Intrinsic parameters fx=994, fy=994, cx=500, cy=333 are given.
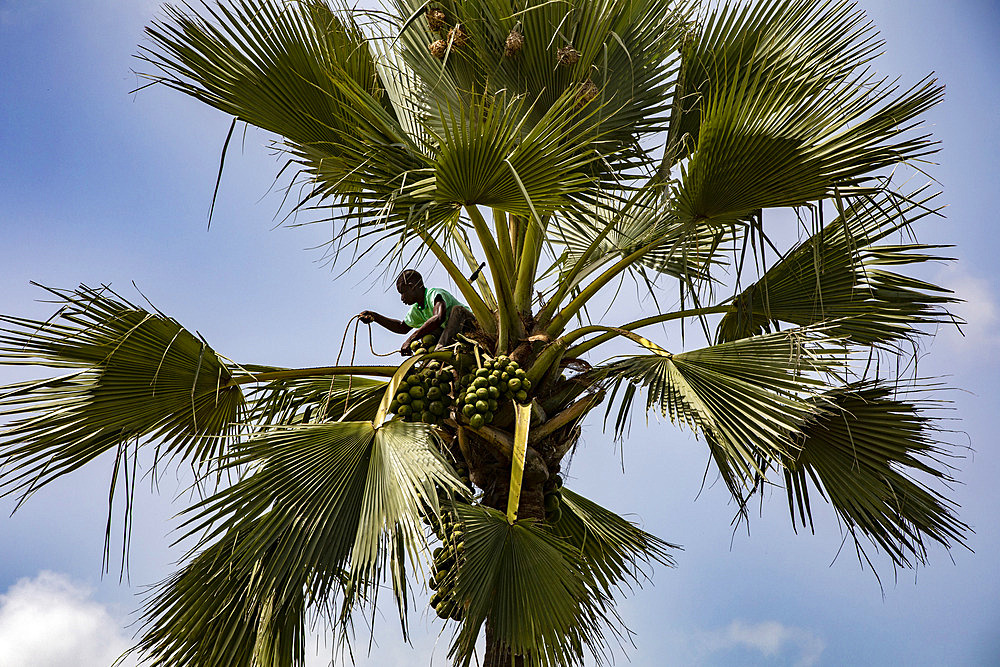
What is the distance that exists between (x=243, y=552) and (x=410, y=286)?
2.08 m

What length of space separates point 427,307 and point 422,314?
77 mm

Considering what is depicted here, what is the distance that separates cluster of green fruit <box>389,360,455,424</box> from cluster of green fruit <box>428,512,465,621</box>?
53 centimetres

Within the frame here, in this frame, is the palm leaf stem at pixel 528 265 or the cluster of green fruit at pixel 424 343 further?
the palm leaf stem at pixel 528 265

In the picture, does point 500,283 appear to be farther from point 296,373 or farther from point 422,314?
point 296,373

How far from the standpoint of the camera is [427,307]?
603 cm

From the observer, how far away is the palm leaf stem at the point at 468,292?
227 inches

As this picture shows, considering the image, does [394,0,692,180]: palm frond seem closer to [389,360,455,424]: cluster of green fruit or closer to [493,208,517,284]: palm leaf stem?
[493,208,517,284]: palm leaf stem

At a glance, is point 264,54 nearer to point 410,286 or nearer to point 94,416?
point 410,286

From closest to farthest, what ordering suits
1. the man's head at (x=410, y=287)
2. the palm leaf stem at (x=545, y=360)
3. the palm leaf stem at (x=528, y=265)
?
the palm leaf stem at (x=545, y=360), the palm leaf stem at (x=528, y=265), the man's head at (x=410, y=287)

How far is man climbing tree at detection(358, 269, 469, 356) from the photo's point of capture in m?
5.67

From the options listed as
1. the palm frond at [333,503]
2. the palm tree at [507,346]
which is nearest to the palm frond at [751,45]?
the palm tree at [507,346]

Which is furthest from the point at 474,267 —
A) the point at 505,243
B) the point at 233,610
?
the point at 233,610

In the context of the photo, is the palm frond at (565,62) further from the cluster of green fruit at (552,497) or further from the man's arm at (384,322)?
the cluster of green fruit at (552,497)

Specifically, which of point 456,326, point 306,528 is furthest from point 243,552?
point 456,326
